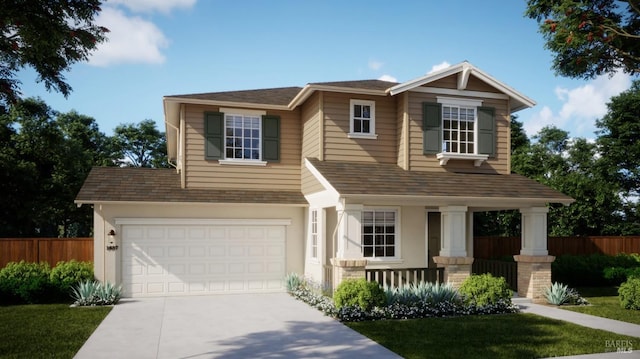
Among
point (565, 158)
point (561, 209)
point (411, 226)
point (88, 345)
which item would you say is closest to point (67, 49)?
point (88, 345)

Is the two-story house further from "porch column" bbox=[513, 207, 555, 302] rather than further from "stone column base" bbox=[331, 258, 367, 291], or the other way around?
"stone column base" bbox=[331, 258, 367, 291]

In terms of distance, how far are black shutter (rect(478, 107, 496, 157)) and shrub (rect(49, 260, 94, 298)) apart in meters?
12.0

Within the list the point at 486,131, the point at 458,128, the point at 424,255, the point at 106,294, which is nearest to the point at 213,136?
the point at 106,294

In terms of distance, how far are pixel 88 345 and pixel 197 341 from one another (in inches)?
75.6

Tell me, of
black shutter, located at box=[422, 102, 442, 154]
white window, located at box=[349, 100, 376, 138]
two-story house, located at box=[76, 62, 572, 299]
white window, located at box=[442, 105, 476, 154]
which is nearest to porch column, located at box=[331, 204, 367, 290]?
two-story house, located at box=[76, 62, 572, 299]

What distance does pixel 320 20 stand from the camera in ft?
47.6

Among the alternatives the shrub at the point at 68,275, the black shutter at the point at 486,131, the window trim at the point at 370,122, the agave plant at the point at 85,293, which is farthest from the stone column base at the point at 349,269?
the shrub at the point at 68,275

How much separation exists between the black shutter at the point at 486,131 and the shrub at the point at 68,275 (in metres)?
12.0

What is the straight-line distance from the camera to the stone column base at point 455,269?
1438 centimetres

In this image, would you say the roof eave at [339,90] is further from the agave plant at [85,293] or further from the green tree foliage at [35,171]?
the green tree foliage at [35,171]

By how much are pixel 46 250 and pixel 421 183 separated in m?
11.3

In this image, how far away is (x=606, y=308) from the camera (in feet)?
46.6

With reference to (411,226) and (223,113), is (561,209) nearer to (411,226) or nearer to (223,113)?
(411,226)

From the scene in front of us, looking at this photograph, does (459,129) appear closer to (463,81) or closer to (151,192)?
(463,81)
